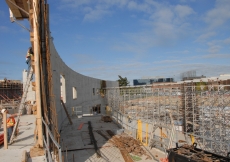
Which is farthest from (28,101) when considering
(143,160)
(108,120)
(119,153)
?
(143,160)

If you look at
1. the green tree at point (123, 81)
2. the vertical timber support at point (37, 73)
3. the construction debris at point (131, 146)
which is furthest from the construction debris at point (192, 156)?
the green tree at point (123, 81)

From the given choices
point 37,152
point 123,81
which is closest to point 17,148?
point 37,152

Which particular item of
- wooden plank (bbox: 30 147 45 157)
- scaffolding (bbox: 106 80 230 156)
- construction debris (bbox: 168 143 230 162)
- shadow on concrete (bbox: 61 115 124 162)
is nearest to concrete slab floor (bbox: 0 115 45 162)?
wooden plank (bbox: 30 147 45 157)

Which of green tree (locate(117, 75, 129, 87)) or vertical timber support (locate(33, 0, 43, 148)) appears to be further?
green tree (locate(117, 75, 129, 87))

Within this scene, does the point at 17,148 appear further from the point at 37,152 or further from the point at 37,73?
the point at 37,73

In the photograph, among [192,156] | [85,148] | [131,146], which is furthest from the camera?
[131,146]

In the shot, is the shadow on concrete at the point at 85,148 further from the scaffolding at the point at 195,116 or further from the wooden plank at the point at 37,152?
the scaffolding at the point at 195,116

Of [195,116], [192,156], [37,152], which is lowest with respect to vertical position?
[195,116]

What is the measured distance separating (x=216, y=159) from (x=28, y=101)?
57.2 ft

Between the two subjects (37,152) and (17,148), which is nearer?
(37,152)

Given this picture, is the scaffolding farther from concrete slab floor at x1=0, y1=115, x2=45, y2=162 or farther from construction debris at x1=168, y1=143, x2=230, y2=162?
concrete slab floor at x1=0, y1=115, x2=45, y2=162

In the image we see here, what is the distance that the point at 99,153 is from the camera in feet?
28.8

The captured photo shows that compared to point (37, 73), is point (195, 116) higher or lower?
lower

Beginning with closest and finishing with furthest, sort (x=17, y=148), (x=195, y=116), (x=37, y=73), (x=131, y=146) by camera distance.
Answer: (x=37, y=73) < (x=17, y=148) < (x=131, y=146) < (x=195, y=116)
